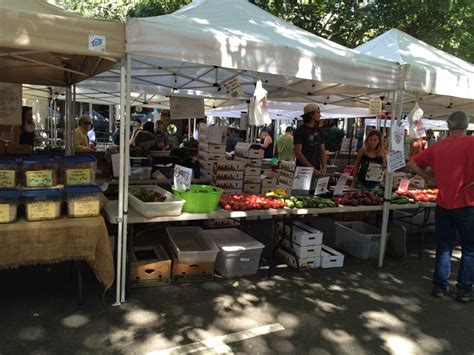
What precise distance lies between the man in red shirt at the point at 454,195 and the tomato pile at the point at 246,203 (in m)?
1.56

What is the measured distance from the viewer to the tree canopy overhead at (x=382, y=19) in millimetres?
10727

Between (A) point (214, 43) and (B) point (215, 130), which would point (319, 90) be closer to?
(B) point (215, 130)

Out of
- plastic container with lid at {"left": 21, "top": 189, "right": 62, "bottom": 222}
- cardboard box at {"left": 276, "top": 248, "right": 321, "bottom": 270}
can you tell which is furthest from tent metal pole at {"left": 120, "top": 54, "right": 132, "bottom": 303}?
cardboard box at {"left": 276, "top": 248, "right": 321, "bottom": 270}

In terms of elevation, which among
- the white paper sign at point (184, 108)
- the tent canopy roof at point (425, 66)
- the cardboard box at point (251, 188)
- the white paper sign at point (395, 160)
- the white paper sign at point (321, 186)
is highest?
the tent canopy roof at point (425, 66)

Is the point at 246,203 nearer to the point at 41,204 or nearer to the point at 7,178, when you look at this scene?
the point at 41,204

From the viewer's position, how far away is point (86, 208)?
3576 millimetres

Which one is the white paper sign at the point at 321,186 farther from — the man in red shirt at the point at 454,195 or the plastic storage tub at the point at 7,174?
the plastic storage tub at the point at 7,174

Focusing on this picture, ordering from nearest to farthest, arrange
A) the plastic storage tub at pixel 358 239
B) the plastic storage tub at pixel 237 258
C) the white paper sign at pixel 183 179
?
the white paper sign at pixel 183 179, the plastic storage tub at pixel 237 258, the plastic storage tub at pixel 358 239

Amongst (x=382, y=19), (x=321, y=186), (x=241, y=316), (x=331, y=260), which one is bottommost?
(x=241, y=316)

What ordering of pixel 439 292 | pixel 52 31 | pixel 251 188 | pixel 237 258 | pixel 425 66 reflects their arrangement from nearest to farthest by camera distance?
pixel 52 31
pixel 439 292
pixel 237 258
pixel 425 66
pixel 251 188

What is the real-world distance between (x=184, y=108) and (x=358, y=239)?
14.2 feet

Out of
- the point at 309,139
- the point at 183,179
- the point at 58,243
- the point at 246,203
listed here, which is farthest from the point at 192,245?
the point at 309,139

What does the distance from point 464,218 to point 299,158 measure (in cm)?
228

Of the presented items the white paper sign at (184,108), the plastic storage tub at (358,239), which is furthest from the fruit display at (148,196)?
the white paper sign at (184,108)
